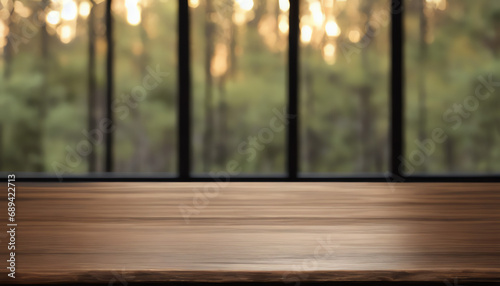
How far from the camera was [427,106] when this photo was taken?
3.06m

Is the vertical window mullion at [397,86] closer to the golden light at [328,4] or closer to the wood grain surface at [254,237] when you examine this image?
the golden light at [328,4]

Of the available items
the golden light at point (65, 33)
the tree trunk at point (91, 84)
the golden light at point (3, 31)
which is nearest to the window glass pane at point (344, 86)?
the tree trunk at point (91, 84)

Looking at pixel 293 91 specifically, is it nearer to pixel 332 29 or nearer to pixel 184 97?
pixel 332 29

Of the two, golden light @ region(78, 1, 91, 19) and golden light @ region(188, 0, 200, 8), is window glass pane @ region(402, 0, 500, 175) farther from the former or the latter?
golden light @ region(78, 1, 91, 19)

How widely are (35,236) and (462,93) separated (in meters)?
2.67

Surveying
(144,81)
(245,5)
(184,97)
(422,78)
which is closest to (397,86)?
(422,78)

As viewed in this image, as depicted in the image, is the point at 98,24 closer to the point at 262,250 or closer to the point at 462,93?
the point at 462,93

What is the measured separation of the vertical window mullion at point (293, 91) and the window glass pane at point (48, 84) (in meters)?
1.14

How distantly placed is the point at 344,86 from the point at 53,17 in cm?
180

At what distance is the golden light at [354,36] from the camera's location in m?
2.95

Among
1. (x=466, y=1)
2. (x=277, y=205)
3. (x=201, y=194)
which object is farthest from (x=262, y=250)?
(x=466, y=1)

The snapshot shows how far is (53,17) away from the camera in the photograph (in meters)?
3.00

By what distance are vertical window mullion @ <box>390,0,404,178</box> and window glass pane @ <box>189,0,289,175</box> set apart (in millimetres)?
663

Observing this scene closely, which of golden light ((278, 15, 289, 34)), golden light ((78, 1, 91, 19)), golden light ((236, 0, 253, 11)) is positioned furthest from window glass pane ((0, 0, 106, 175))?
golden light ((278, 15, 289, 34))
